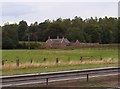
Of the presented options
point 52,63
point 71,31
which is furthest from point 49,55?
point 71,31

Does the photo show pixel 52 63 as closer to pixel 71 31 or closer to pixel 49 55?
pixel 49 55

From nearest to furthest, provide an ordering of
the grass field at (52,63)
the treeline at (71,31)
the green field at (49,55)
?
the grass field at (52,63) → the green field at (49,55) → the treeline at (71,31)

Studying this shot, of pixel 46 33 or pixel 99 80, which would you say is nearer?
pixel 99 80

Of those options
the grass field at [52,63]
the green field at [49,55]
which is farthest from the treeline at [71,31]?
the grass field at [52,63]

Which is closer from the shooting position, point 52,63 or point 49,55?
point 52,63

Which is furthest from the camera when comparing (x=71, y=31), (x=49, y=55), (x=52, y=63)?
(x=71, y=31)

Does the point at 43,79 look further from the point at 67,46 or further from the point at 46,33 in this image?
the point at 46,33

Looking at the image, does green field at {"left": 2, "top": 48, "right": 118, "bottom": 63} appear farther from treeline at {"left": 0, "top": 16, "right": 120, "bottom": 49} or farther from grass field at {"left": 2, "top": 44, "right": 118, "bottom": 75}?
treeline at {"left": 0, "top": 16, "right": 120, "bottom": 49}

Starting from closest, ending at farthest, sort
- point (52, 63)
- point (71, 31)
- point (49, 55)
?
point (52, 63) → point (49, 55) → point (71, 31)

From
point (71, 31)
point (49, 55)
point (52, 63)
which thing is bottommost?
point (49, 55)

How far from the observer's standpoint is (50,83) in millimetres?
15617

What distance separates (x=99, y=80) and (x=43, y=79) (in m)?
3.27

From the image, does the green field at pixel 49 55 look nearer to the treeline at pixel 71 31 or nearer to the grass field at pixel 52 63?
the grass field at pixel 52 63

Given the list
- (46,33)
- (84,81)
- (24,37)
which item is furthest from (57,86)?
(46,33)
